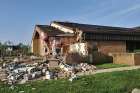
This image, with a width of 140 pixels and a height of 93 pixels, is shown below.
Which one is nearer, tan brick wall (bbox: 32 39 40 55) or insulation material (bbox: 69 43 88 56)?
insulation material (bbox: 69 43 88 56)

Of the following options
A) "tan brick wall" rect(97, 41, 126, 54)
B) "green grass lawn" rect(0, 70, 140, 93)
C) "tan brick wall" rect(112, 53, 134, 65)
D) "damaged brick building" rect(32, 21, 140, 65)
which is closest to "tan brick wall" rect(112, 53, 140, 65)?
"tan brick wall" rect(112, 53, 134, 65)

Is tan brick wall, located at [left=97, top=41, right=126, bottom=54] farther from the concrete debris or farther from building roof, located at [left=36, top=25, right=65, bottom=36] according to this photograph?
the concrete debris

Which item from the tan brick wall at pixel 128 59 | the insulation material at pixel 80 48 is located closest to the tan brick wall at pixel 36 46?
the insulation material at pixel 80 48

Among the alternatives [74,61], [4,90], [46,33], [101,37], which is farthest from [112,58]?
[4,90]

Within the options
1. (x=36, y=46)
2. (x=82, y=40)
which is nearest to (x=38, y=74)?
(x=82, y=40)

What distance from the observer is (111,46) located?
115 ft

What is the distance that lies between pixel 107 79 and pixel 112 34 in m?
18.3

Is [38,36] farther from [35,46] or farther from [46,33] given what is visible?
[46,33]

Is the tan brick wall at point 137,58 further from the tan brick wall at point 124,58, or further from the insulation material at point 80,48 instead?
the insulation material at point 80,48

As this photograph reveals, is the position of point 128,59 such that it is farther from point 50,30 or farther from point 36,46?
point 36,46

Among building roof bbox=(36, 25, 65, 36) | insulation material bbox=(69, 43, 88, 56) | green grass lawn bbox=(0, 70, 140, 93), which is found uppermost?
building roof bbox=(36, 25, 65, 36)

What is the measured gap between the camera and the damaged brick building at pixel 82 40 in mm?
32531

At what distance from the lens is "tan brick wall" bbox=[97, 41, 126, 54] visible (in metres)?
33.9

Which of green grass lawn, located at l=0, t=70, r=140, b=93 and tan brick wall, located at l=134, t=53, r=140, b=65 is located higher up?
tan brick wall, located at l=134, t=53, r=140, b=65
